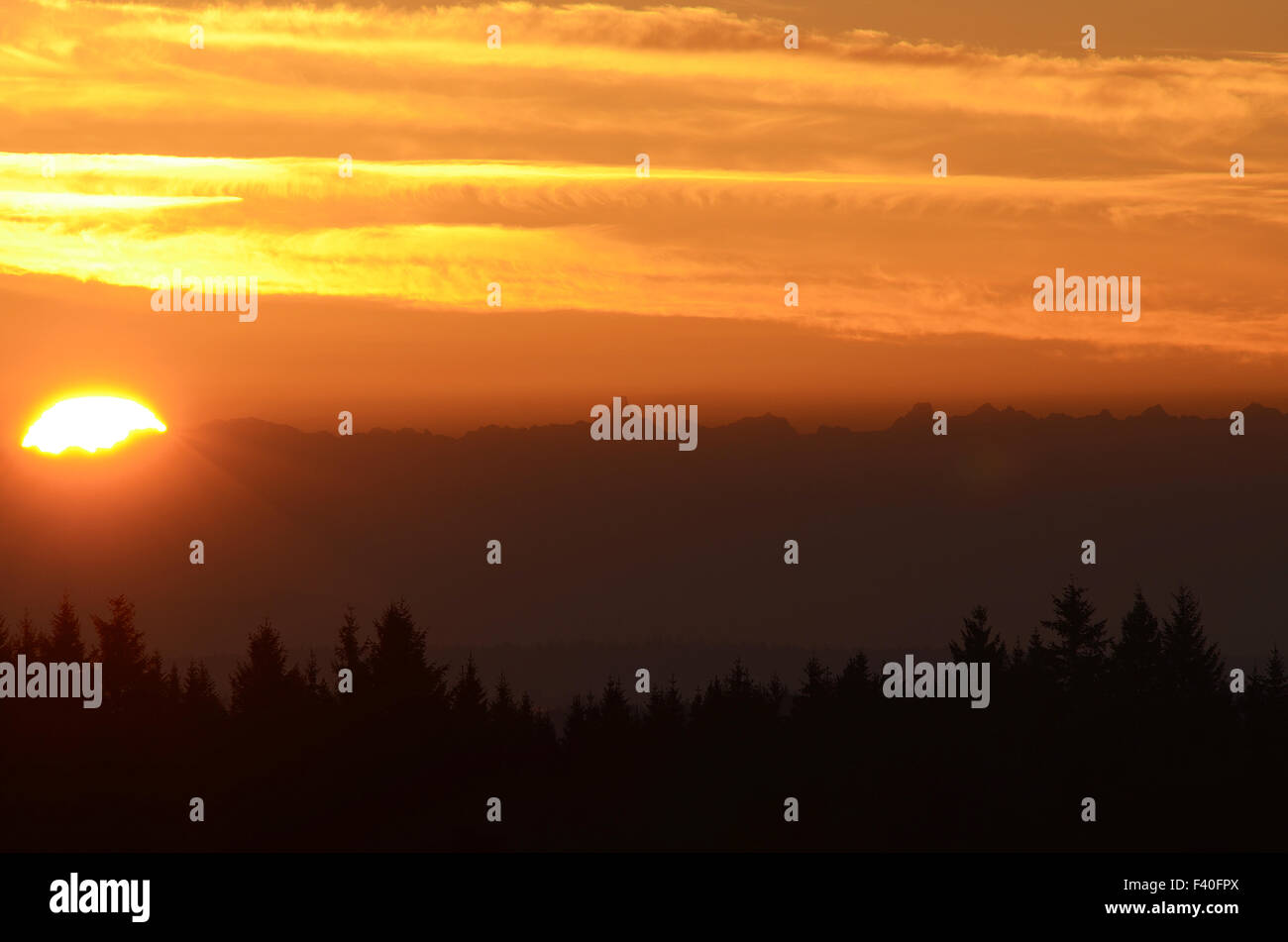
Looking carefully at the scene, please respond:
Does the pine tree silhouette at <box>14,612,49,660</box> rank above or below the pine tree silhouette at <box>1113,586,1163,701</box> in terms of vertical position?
above

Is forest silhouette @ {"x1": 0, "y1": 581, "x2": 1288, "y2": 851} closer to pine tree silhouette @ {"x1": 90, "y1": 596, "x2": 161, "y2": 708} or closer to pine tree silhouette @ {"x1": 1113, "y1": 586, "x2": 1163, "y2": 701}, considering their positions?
pine tree silhouette @ {"x1": 90, "y1": 596, "x2": 161, "y2": 708}

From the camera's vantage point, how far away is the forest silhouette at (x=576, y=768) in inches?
2053

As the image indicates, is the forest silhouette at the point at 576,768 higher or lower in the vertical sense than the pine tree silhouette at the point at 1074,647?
lower

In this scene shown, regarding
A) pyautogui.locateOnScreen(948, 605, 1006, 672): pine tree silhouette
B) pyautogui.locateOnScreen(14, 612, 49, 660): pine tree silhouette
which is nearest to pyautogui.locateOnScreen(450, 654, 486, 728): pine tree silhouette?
pyautogui.locateOnScreen(14, 612, 49, 660): pine tree silhouette

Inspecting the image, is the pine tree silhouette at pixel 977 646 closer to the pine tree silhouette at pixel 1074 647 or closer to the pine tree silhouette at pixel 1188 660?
the pine tree silhouette at pixel 1074 647

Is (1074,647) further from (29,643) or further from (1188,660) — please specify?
(29,643)

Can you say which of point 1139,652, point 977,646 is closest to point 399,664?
point 1139,652

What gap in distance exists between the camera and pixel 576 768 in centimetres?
5828

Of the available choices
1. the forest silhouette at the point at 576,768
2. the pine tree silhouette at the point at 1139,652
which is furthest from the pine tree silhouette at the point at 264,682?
the pine tree silhouette at the point at 1139,652

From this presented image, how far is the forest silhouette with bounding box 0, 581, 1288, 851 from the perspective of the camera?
5216cm

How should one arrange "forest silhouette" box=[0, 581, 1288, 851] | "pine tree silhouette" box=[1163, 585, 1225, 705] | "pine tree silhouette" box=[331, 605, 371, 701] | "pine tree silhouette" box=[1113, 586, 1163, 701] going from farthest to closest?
"pine tree silhouette" box=[1113, 586, 1163, 701]
"pine tree silhouette" box=[1163, 585, 1225, 705]
"pine tree silhouette" box=[331, 605, 371, 701]
"forest silhouette" box=[0, 581, 1288, 851]

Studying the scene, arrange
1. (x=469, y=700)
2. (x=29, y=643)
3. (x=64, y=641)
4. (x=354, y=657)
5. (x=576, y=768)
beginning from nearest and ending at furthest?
1. (x=576, y=768)
2. (x=64, y=641)
3. (x=469, y=700)
4. (x=354, y=657)
5. (x=29, y=643)
